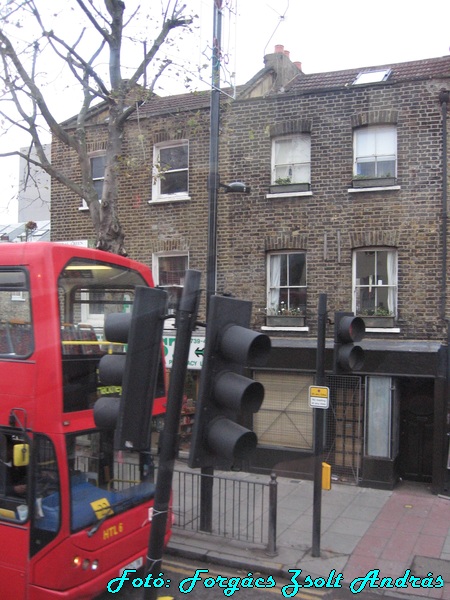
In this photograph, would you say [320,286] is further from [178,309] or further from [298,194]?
[178,309]

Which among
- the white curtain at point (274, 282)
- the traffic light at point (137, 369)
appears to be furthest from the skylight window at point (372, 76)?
the traffic light at point (137, 369)

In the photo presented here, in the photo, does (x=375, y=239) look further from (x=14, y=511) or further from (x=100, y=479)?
(x=14, y=511)

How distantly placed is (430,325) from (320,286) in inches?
89.7

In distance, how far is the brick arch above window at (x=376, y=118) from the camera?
1132cm

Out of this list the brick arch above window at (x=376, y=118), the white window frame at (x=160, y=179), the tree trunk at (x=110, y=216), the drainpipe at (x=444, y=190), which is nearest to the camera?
the tree trunk at (x=110, y=216)

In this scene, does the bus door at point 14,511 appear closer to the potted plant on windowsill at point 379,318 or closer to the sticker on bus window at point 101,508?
the sticker on bus window at point 101,508

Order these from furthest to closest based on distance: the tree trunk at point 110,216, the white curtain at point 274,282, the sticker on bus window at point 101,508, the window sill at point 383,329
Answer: the white curtain at point 274,282 < the window sill at point 383,329 < the tree trunk at point 110,216 < the sticker on bus window at point 101,508

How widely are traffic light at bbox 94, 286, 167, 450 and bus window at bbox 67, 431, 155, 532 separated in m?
1.99

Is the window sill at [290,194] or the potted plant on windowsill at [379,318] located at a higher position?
the window sill at [290,194]

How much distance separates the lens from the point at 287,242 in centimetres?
1202

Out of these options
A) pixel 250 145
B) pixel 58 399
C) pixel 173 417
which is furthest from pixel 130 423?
pixel 250 145

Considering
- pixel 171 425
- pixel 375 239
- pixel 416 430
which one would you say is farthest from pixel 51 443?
pixel 416 430

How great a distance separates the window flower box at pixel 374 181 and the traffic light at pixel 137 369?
344 inches

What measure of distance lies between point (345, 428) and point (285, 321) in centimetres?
249
